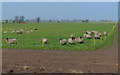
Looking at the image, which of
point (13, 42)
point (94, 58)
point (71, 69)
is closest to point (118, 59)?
point (94, 58)

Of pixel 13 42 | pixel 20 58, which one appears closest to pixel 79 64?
pixel 20 58

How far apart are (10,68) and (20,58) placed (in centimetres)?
467

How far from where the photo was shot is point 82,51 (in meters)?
28.1

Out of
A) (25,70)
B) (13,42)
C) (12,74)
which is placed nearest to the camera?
(12,74)

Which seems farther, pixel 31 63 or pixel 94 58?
pixel 94 58

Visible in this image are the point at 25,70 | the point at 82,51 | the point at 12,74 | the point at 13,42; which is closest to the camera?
the point at 12,74

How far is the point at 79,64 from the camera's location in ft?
67.4

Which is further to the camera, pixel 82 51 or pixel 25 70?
pixel 82 51

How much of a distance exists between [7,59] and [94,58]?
6393mm

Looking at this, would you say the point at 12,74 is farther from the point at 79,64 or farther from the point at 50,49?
the point at 50,49

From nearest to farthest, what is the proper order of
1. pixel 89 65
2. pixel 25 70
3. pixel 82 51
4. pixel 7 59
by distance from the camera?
pixel 25 70 → pixel 89 65 → pixel 7 59 → pixel 82 51

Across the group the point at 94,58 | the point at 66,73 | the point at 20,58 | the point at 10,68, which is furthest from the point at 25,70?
the point at 94,58

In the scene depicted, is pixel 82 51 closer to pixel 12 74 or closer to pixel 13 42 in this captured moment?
pixel 13 42

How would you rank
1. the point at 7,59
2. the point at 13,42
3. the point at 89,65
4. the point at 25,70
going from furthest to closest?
the point at 13,42 → the point at 7,59 → the point at 89,65 → the point at 25,70
